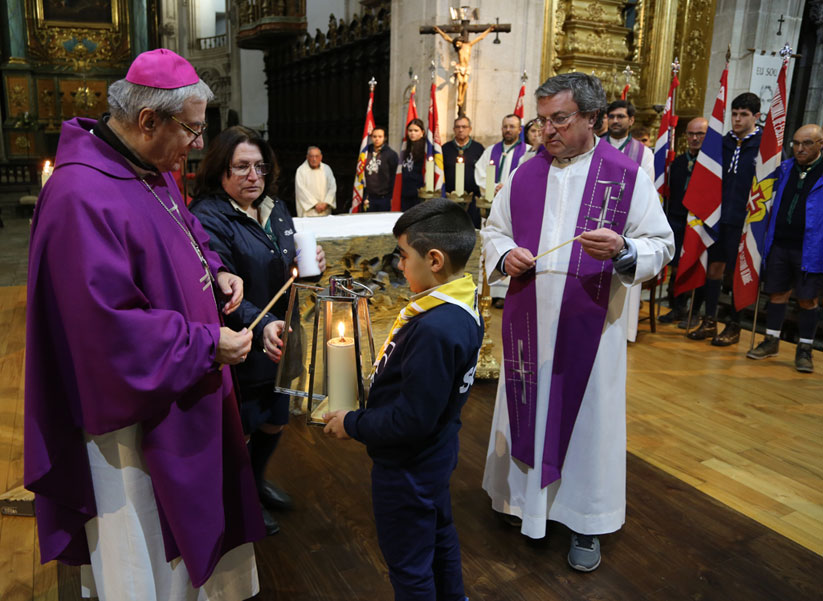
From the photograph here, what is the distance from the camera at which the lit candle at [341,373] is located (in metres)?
1.62

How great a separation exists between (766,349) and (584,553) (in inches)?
132

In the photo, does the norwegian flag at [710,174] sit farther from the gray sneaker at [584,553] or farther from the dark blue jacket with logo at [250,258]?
the dark blue jacket with logo at [250,258]

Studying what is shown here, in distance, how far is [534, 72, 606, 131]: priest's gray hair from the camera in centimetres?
220

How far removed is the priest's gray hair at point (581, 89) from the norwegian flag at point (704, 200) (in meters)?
3.41

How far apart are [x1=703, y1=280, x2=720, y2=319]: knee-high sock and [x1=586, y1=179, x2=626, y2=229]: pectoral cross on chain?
359cm

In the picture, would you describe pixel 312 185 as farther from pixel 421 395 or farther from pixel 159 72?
pixel 421 395

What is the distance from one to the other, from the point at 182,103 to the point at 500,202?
1.44 m

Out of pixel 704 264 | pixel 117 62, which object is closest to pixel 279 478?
pixel 704 264

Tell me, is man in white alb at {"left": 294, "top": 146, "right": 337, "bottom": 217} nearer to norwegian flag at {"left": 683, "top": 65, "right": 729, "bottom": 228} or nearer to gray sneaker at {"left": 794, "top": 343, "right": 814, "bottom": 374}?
norwegian flag at {"left": 683, "top": 65, "right": 729, "bottom": 228}

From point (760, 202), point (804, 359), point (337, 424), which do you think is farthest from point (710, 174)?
point (337, 424)

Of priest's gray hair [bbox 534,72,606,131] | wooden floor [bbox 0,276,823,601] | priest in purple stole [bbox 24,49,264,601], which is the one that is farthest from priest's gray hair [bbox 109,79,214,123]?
wooden floor [bbox 0,276,823,601]

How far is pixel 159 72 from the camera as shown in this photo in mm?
1488

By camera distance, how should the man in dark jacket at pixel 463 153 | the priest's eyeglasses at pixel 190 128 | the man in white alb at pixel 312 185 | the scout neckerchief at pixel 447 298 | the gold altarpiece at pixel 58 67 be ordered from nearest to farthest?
1. the priest's eyeglasses at pixel 190 128
2. the scout neckerchief at pixel 447 298
3. the man in dark jacket at pixel 463 153
4. the man in white alb at pixel 312 185
5. the gold altarpiece at pixel 58 67

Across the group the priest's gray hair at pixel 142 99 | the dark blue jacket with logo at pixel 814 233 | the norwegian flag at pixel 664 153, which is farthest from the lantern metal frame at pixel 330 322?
the norwegian flag at pixel 664 153
